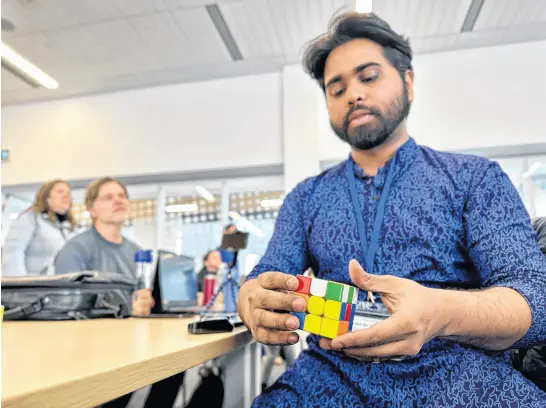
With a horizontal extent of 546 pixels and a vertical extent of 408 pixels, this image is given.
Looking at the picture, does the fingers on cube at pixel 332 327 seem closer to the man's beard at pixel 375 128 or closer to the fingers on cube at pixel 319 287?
the fingers on cube at pixel 319 287

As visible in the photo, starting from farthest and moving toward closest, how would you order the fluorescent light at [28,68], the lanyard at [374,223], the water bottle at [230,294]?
the fluorescent light at [28,68] < the water bottle at [230,294] < the lanyard at [374,223]

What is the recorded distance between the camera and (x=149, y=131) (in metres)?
4.85

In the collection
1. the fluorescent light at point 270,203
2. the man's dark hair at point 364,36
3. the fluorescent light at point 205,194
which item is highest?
the fluorescent light at point 205,194

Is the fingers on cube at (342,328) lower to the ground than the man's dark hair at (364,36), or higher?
lower

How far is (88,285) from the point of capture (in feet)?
4.67

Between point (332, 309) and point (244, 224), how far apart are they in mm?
4648

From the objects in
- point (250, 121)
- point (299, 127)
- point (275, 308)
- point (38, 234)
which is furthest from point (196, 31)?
point (275, 308)

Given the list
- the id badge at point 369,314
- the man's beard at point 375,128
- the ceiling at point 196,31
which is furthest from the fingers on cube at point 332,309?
the ceiling at point 196,31

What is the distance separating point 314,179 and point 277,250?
0.75 ft

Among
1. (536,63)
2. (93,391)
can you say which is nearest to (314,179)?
(93,391)

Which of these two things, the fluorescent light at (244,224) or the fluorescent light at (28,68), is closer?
the fluorescent light at (28,68)

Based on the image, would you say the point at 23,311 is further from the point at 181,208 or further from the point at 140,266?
the point at 181,208

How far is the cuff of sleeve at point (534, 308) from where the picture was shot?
0.69 metres

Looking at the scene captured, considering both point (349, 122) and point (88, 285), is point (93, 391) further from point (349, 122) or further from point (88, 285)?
point (88, 285)
